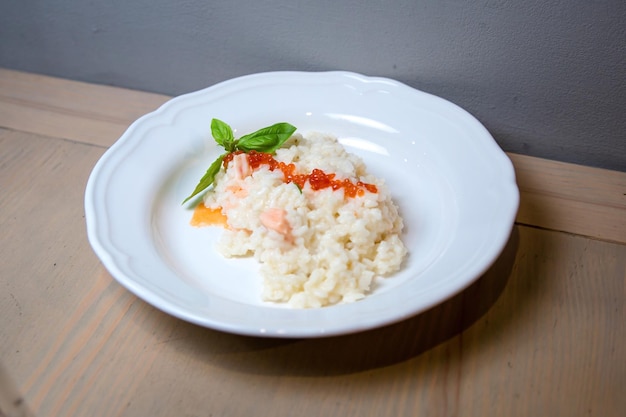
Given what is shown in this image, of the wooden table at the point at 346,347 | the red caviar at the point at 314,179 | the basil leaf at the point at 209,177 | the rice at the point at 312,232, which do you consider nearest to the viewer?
the wooden table at the point at 346,347

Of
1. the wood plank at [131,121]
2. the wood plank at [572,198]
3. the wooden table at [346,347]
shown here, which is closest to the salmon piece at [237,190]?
Answer: the wooden table at [346,347]

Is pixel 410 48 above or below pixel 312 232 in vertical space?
above

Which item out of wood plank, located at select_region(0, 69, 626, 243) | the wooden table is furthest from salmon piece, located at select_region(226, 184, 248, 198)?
wood plank, located at select_region(0, 69, 626, 243)

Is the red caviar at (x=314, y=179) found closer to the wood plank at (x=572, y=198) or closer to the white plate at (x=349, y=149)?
the white plate at (x=349, y=149)

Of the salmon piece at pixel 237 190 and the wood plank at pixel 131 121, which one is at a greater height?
the salmon piece at pixel 237 190

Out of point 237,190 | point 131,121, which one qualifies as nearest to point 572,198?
point 237,190

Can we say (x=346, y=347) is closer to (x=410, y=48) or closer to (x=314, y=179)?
(x=314, y=179)

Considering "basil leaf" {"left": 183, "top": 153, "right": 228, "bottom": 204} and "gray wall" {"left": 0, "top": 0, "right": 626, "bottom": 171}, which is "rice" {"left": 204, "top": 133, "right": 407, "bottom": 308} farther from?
"gray wall" {"left": 0, "top": 0, "right": 626, "bottom": 171}

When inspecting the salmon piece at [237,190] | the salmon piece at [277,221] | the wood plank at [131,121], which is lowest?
the wood plank at [131,121]
